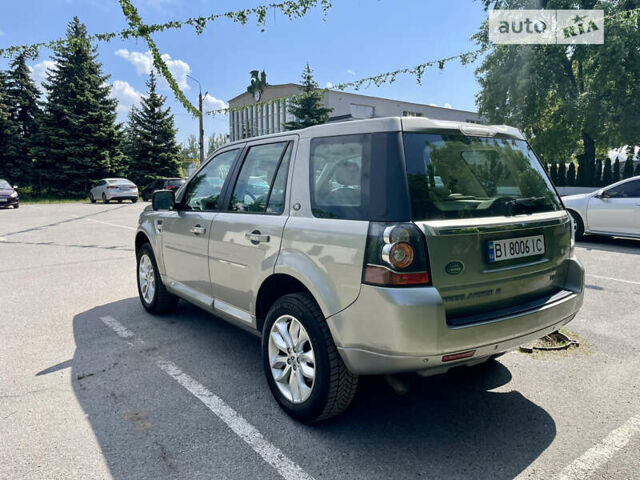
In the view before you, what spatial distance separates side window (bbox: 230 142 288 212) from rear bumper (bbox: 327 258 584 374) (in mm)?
1222

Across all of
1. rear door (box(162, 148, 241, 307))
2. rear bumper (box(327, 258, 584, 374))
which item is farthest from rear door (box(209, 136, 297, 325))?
rear bumper (box(327, 258, 584, 374))

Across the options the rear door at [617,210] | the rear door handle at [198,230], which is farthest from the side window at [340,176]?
the rear door at [617,210]

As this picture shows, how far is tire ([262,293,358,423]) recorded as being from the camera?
2.60 m

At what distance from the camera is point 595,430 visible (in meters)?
2.75

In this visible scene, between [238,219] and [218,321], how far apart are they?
175 cm

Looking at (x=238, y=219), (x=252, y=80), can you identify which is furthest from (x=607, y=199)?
(x=252, y=80)

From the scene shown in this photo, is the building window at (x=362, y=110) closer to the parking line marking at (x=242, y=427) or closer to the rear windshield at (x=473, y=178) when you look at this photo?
the rear windshield at (x=473, y=178)

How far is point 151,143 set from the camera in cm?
3759

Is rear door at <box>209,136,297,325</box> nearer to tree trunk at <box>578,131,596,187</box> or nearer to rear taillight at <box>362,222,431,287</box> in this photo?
rear taillight at <box>362,222,431,287</box>

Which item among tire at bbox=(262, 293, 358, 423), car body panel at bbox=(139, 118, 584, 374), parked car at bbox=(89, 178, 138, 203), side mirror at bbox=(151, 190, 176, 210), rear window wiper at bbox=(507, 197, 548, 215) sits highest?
parked car at bbox=(89, 178, 138, 203)

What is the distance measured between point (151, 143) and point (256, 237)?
37.6 m

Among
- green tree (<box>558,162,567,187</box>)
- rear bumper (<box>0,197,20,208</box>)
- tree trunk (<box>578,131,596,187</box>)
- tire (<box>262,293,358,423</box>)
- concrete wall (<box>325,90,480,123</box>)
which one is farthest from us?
concrete wall (<box>325,90,480,123</box>)

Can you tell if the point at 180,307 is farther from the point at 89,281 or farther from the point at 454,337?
the point at 454,337

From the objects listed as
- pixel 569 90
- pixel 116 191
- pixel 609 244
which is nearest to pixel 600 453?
pixel 609 244
